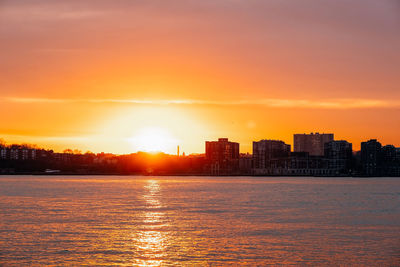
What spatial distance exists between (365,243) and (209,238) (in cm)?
1439

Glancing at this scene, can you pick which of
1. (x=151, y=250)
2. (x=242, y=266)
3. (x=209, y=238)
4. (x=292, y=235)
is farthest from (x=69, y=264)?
(x=292, y=235)

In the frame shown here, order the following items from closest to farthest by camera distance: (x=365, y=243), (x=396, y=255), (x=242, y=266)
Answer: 1. (x=242, y=266)
2. (x=396, y=255)
3. (x=365, y=243)

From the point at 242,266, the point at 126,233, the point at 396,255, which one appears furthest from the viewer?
the point at 126,233

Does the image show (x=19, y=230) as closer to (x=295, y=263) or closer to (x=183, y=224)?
(x=183, y=224)

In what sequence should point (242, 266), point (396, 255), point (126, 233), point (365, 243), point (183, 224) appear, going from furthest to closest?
1. point (183, 224)
2. point (126, 233)
3. point (365, 243)
4. point (396, 255)
5. point (242, 266)

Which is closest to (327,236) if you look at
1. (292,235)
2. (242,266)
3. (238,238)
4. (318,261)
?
(292,235)

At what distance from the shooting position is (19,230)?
53.5 meters

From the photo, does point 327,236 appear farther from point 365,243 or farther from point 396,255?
point 396,255

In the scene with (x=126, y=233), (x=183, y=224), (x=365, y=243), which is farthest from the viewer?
(x=183, y=224)

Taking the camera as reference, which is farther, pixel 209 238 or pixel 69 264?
pixel 209 238

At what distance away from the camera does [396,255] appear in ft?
135

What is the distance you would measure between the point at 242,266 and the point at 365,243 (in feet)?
53.0

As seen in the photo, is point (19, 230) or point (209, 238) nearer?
point (209, 238)

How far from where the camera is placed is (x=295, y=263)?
38.0 meters
